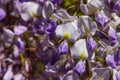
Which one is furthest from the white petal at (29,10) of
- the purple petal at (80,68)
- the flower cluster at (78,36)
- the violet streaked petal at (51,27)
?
the purple petal at (80,68)

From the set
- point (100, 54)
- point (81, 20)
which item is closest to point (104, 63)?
point (100, 54)

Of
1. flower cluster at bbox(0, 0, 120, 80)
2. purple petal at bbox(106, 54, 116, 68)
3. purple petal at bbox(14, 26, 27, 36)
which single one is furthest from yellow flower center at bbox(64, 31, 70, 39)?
purple petal at bbox(14, 26, 27, 36)

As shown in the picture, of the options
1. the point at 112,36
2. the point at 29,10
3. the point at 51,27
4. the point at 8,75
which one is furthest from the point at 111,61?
the point at 8,75

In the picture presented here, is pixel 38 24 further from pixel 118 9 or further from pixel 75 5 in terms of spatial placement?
pixel 118 9

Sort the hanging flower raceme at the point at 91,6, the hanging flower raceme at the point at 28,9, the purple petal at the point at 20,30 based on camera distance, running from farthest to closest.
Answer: the purple petal at the point at 20,30, the hanging flower raceme at the point at 28,9, the hanging flower raceme at the point at 91,6

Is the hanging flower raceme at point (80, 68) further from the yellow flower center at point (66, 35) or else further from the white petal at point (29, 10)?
the white petal at point (29, 10)

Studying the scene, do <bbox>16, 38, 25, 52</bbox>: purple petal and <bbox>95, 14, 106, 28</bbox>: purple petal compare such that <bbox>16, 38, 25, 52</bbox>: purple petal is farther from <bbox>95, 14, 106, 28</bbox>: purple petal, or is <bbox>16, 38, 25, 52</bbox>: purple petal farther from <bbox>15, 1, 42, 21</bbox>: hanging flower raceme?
<bbox>95, 14, 106, 28</bbox>: purple petal
